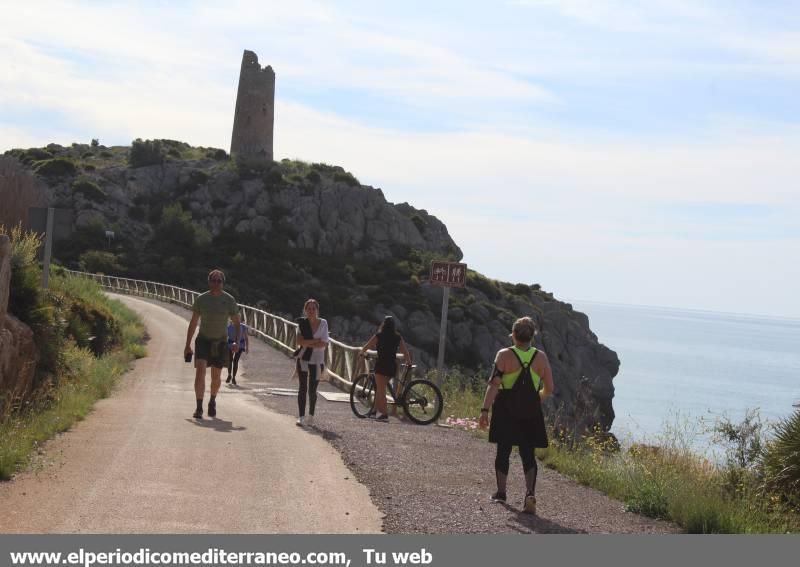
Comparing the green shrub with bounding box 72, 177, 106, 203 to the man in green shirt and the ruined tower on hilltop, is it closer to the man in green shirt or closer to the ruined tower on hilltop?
the ruined tower on hilltop

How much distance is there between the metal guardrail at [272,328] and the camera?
19.5 m

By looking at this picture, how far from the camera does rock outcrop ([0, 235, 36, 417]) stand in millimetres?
9995

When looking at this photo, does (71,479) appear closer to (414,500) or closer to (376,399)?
(414,500)

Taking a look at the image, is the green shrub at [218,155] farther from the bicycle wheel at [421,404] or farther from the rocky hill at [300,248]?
the bicycle wheel at [421,404]

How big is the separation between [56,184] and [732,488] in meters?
84.3

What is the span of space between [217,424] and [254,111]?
8894 cm

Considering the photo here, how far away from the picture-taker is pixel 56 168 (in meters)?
89.2

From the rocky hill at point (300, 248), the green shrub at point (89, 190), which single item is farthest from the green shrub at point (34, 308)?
the green shrub at point (89, 190)

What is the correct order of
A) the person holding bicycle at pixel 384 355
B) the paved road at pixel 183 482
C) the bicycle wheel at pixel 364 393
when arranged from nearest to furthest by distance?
the paved road at pixel 183 482
the person holding bicycle at pixel 384 355
the bicycle wheel at pixel 364 393

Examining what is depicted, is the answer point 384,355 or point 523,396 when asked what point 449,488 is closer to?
point 523,396

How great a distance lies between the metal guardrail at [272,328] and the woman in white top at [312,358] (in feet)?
17.3

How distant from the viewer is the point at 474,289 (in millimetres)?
78062

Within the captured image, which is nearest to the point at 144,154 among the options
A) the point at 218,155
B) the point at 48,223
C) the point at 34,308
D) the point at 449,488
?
the point at 218,155

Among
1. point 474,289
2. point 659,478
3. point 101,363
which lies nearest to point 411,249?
point 474,289
